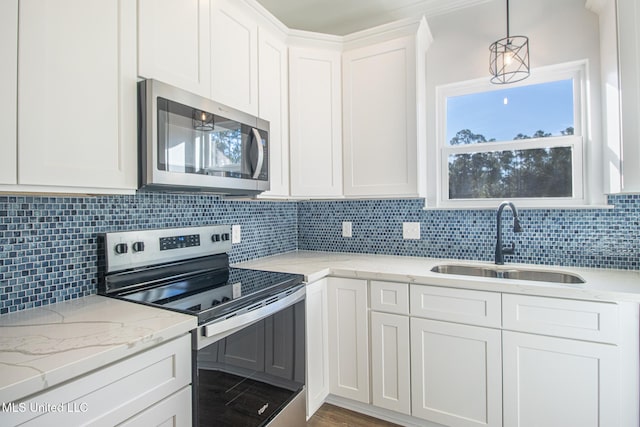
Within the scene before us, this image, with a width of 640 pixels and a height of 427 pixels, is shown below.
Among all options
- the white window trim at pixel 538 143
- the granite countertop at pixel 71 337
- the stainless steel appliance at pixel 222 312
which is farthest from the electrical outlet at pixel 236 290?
the white window trim at pixel 538 143

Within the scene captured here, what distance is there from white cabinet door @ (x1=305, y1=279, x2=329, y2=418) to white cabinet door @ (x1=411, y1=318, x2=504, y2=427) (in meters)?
0.51

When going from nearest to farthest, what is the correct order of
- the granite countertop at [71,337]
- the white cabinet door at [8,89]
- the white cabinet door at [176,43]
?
the granite countertop at [71,337] < the white cabinet door at [8,89] < the white cabinet door at [176,43]

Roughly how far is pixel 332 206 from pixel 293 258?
0.55 metres

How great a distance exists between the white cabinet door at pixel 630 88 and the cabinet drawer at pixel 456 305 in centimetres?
85

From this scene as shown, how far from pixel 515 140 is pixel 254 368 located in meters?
2.02

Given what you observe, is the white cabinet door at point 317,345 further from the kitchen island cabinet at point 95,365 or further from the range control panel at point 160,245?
the kitchen island cabinet at point 95,365

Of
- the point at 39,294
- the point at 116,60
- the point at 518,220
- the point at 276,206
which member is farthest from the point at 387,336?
the point at 116,60

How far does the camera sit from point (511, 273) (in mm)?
1986

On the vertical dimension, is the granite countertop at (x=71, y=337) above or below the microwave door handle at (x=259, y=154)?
below

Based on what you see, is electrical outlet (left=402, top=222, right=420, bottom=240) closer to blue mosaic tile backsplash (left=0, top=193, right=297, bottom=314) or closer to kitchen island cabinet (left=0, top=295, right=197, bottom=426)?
blue mosaic tile backsplash (left=0, top=193, right=297, bottom=314)

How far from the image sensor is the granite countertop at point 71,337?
0.76m

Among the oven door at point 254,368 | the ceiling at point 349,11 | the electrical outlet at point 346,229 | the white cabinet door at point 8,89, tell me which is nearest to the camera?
the white cabinet door at point 8,89

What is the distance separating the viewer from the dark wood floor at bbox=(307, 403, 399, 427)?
75.2 inches

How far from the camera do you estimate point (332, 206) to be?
2.65 meters
